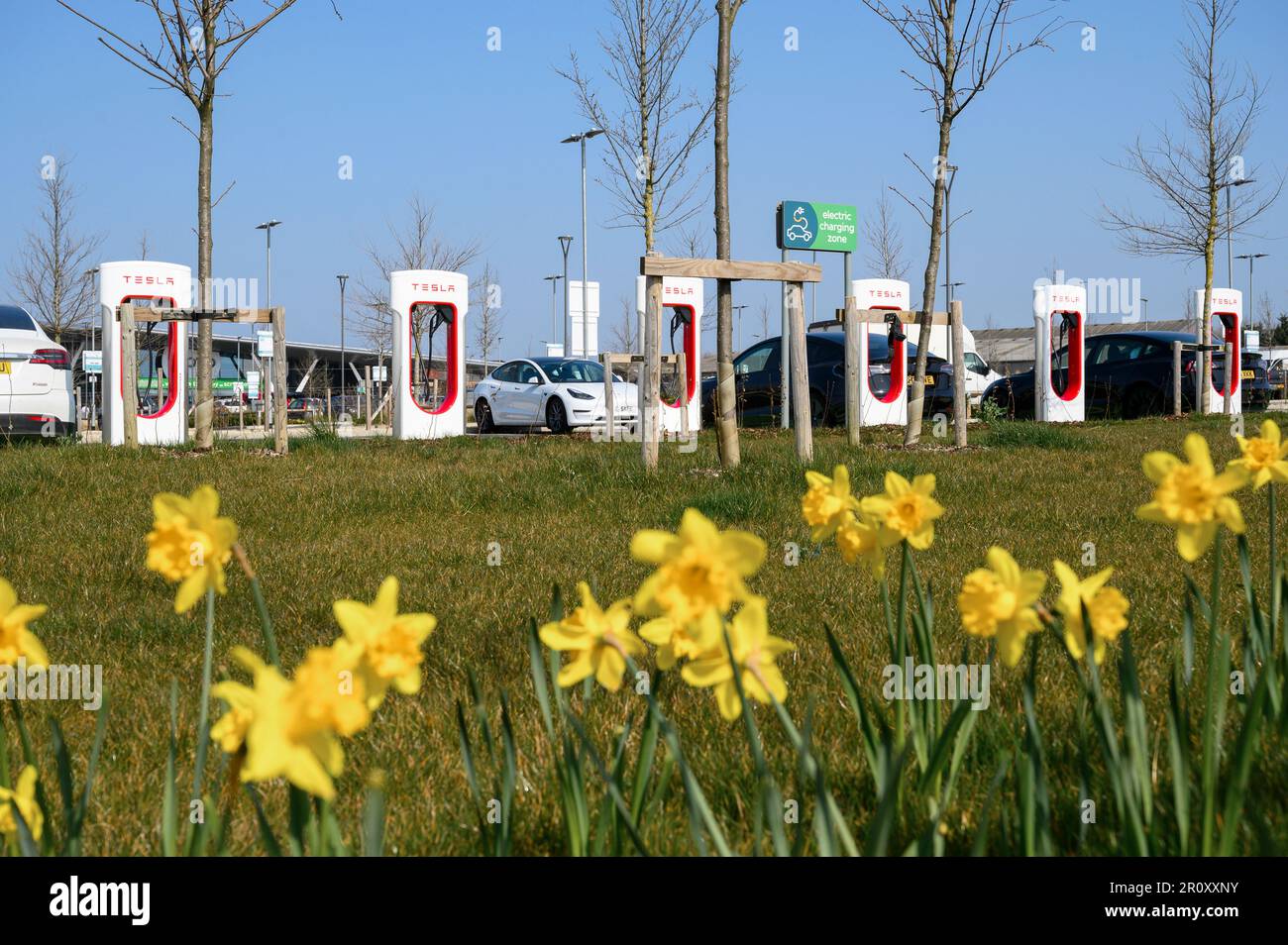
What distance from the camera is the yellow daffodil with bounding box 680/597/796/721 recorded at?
4.00 ft

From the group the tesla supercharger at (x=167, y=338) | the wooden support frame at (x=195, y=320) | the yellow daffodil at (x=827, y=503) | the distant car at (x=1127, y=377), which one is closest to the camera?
the yellow daffodil at (x=827, y=503)

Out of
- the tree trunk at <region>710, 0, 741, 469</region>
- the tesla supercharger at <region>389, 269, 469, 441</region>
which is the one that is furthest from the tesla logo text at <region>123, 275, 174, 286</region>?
the tree trunk at <region>710, 0, 741, 469</region>

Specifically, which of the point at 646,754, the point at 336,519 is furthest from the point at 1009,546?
the point at 646,754

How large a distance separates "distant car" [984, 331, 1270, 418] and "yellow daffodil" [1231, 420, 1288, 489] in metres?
17.9

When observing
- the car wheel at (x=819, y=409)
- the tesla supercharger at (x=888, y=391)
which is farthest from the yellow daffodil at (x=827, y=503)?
the tesla supercharger at (x=888, y=391)

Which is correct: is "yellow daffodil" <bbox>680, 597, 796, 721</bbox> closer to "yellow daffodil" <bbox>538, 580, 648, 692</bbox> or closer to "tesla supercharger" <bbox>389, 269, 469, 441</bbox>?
"yellow daffodil" <bbox>538, 580, 648, 692</bbox>

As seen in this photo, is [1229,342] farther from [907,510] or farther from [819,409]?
[907,510]

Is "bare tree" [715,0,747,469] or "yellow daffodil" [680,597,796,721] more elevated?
"bare tree" [715,0,747,469]

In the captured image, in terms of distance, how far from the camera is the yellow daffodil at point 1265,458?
148 centimetres

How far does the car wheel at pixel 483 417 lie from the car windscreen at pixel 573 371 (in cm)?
183

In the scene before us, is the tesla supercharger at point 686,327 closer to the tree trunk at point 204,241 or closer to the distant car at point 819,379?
the distant car at point 819,379

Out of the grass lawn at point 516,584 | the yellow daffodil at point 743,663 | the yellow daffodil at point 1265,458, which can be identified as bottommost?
the grass lawn at point 516,584

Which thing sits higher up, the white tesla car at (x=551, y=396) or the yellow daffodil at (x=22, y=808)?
the white tesla car at (x=551, y=396)
